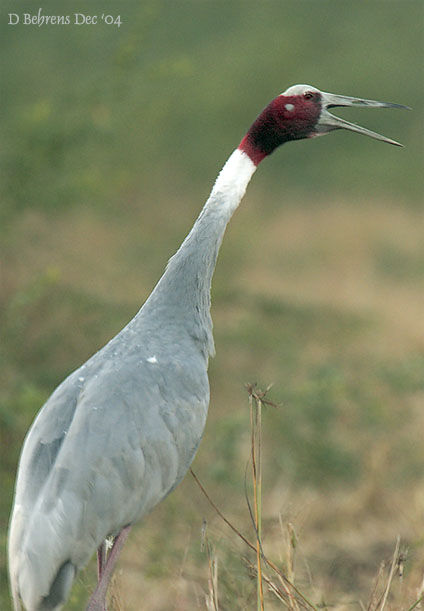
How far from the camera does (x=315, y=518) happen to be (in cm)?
640

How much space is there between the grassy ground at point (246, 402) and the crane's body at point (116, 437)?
2.36ft

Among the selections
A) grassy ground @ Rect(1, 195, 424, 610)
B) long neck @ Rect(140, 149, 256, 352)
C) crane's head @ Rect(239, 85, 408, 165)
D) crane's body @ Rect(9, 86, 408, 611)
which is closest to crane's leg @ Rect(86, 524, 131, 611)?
crane's body @ Rect(9, 86, 408, 611)

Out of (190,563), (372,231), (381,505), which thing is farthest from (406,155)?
(190,563)

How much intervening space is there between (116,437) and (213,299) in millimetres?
4078

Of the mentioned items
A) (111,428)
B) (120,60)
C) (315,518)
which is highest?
(120,60)

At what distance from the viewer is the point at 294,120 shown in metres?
3.80

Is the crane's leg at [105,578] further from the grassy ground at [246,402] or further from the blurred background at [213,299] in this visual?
the grassy ground at [246,402]

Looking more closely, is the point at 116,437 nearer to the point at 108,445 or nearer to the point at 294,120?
the point at 108,445

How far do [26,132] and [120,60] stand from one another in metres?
0.68

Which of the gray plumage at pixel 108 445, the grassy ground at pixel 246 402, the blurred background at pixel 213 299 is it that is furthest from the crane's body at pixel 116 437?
the grassy ground at pixel 246 402

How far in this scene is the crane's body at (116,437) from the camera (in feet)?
9.89

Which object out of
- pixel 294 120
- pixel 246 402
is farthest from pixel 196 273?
pixel 246 402

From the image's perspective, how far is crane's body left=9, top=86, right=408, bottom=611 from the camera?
3014 mm

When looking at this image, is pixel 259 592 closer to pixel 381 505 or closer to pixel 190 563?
pixel 190 563
